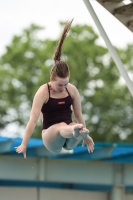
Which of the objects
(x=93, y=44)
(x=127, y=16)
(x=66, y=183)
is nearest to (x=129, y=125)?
(x=93, y=44)

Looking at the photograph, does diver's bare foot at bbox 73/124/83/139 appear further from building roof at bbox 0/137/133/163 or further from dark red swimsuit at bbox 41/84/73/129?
building roof at bbox 0/137/133/163

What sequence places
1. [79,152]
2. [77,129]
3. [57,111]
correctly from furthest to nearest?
[79,152] < [57,111] < [77,129]

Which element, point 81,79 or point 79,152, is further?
point 81,79

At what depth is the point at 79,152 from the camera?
1562 centimetres

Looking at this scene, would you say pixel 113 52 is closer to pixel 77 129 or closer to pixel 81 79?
pixel 77 129

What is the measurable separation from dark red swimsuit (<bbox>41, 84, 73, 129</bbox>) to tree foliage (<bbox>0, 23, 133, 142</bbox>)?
32905 mm

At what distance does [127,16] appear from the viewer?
38.6 feet

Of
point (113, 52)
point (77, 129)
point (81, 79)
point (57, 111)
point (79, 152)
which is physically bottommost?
point (77, 129)

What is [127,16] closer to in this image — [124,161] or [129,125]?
[124,161]

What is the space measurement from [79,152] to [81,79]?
27964 mm

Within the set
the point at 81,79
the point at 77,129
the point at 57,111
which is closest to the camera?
the point at 77,129

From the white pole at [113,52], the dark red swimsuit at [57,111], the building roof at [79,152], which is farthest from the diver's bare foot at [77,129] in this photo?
the building roof at [79,152]

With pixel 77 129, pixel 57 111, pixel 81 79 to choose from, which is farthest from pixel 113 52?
pixel 81 79

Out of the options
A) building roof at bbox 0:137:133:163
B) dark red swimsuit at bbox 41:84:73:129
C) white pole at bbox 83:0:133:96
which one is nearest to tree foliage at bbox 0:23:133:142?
building roof at bbox 0:137:133:163
